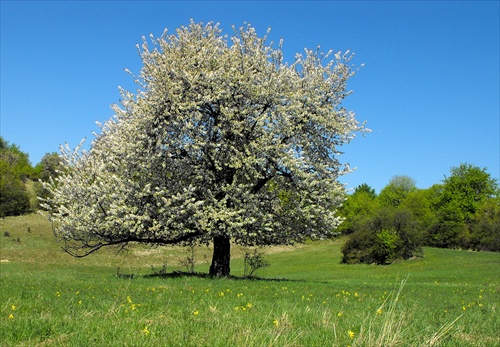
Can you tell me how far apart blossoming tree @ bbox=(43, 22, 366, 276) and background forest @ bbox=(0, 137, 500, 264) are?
1227 inches

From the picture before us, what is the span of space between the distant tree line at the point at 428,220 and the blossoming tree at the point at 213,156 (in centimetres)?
3248

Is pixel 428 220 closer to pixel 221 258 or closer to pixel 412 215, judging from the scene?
pixel 412 215

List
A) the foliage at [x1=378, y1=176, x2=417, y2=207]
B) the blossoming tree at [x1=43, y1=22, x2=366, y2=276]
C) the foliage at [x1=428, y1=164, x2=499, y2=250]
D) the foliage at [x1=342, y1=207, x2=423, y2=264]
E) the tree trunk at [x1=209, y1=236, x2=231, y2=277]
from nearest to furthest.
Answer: the blossoming tree at [x1=43, y1=22, x2=366, y2=276], the tree trunk at [x1=209, y1=236, x2=231, y2=277], the foliage at [x1=342, y1=207, x2=423, y2=264], the foliage at [x1=428, y1=164, x2=499, y2=250], the foliage at [x1=378, y1=176, x2=417, y2=207]

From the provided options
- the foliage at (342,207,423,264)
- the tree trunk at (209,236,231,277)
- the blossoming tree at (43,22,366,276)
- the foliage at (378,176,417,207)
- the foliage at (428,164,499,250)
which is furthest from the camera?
the foliage at (378,176,417,207)

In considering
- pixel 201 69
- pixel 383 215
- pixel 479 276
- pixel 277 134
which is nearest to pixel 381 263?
pixel 383 215

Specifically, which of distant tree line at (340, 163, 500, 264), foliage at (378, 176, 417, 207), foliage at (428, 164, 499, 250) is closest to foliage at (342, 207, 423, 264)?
distant tree line at (340, 163, 500, 264)

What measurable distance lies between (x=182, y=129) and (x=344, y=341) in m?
16.6

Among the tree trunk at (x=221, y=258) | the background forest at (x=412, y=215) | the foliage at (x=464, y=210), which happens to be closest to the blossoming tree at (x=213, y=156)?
the tree trunk at (x=221, y=258)

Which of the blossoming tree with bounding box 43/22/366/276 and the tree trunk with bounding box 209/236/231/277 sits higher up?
the blossoming tree with bounding box 43/22/366/276

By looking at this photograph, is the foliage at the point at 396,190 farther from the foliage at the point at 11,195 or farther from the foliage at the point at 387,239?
the foliage at the point at 11,195

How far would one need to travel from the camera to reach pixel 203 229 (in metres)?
22.4

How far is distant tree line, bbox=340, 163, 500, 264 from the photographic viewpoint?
55.4 meters

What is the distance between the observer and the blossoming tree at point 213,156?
73.8 feet

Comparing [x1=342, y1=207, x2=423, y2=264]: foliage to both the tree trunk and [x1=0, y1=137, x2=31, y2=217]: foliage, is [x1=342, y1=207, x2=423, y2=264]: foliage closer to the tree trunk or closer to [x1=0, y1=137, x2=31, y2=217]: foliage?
the tree trunk
